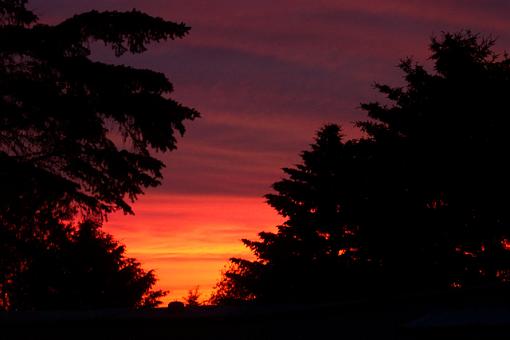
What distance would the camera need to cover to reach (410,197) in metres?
Answer: 36.9

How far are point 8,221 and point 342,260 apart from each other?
77.5 ft

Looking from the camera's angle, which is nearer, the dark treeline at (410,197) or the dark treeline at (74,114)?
the dark treeline at (74,114)

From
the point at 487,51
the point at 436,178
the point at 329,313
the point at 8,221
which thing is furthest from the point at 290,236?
the point at 329,313

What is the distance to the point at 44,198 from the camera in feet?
57.2

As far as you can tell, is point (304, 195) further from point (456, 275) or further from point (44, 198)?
point (44, 198)

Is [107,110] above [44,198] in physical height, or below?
above

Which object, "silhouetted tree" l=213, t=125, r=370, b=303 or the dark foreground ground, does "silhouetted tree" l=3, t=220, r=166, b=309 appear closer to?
"silhouetted tree" l=213, t=125, r=370, b=303

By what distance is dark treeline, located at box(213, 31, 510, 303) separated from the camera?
34.5 metres

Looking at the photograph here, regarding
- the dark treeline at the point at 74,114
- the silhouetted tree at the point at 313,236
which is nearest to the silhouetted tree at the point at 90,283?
the silhouetted tree at the point at 313,236

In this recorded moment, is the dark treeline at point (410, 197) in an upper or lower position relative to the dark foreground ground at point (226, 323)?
upper

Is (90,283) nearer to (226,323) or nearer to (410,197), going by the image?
(410,197)

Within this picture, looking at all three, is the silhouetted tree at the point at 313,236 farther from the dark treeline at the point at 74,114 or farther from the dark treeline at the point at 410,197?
the dark treeline at the point at 74,114

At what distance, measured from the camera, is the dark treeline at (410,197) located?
34469 mm

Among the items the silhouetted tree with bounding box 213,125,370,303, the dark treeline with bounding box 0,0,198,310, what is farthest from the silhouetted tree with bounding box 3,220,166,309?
the dark treeline with bounding box 0,0,198,310
